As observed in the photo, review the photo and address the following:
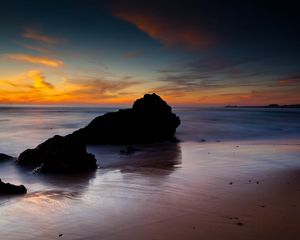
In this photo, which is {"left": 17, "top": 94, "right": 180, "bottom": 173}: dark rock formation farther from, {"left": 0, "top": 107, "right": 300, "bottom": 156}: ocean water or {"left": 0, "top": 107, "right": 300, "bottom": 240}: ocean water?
{"left": 0, "top": 107, "right": 300, "bottom": 156}: ocean water

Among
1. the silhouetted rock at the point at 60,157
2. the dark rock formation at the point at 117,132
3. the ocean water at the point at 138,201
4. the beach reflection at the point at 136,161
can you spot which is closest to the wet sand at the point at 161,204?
the ocean water at the point at 138,201

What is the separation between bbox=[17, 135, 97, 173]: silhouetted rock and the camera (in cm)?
1128

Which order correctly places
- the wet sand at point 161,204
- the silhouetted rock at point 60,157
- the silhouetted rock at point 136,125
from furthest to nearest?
the silhouetted rock at point 136,125 < the silhouetted rock at point 60,157 < the wet sand at point 161,204

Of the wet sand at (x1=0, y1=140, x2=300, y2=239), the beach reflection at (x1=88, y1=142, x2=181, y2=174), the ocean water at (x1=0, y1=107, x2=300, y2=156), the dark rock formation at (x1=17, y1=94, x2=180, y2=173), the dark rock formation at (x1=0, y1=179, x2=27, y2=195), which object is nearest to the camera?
the wet sand at (x1=0, y1=140, x2=300, y2=239)

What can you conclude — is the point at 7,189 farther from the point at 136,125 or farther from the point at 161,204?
the point at 136,125

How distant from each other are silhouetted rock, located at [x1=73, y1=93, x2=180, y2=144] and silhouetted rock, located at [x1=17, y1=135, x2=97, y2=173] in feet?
24.8

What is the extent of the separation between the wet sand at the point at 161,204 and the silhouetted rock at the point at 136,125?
32.4 ft

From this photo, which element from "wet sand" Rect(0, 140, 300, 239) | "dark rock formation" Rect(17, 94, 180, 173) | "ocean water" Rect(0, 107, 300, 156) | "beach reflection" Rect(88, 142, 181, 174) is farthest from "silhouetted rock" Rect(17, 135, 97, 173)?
"ocean water" Rect(0, 107, 300, 156)

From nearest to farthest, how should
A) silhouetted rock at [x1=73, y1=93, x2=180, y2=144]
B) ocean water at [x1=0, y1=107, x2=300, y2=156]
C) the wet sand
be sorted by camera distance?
the wet sand < silhouetted rock at [x1=73, y1=93, x2=180, y2=144] < ocean water at [x1=0, y1=107, x2=300, y2=156]

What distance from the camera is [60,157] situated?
11.7 meters

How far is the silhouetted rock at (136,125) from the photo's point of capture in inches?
846

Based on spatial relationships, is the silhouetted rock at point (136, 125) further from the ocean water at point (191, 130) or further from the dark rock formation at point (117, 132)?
the ocean water at point (191, 130)

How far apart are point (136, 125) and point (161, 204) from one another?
1604 cm

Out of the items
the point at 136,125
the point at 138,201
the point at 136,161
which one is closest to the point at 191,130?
the point at 136,125
